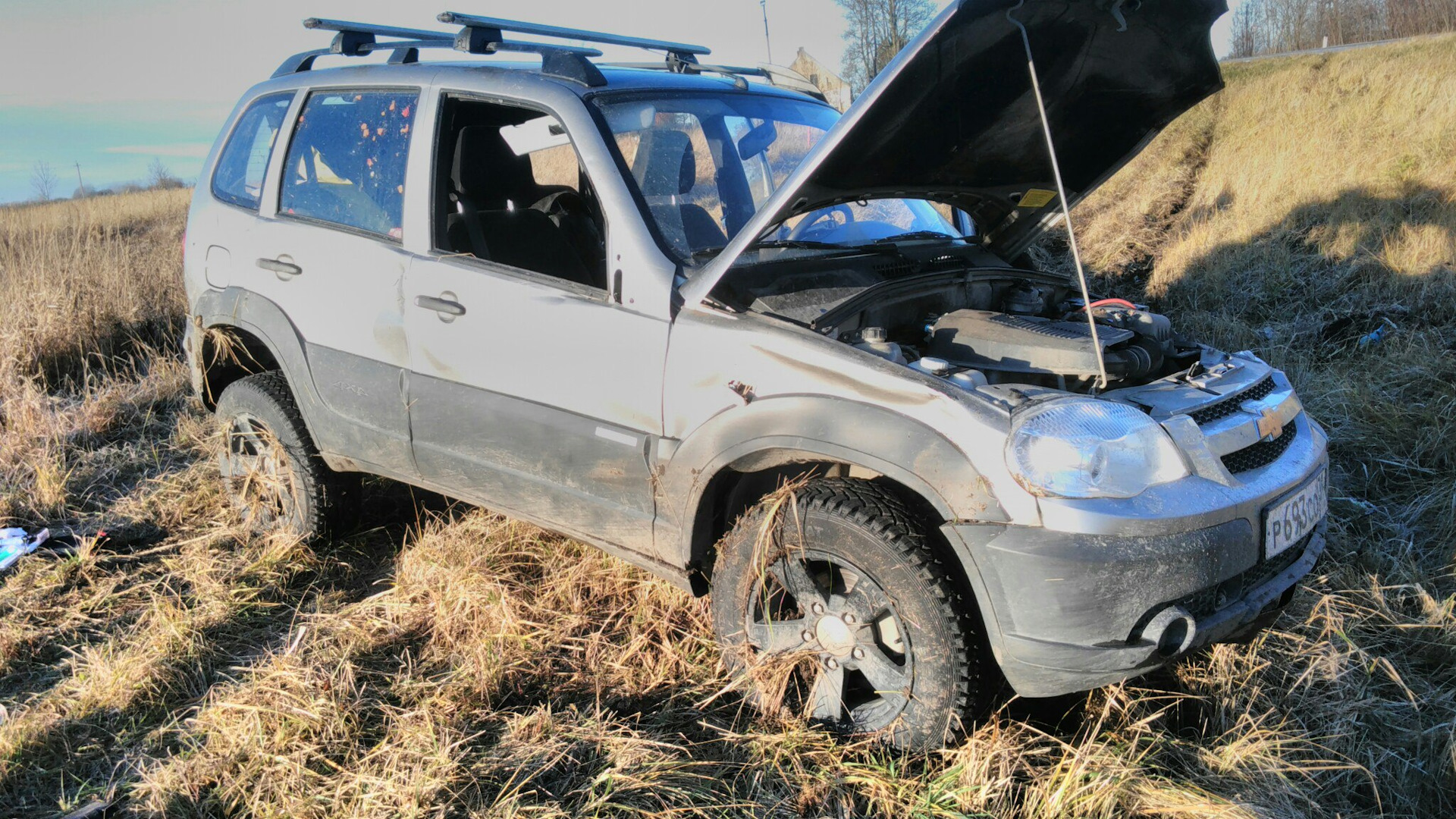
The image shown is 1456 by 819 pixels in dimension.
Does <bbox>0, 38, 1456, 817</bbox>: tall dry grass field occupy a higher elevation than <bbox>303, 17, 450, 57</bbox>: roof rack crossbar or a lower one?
lower

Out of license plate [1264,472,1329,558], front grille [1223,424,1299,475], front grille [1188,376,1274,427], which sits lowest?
license plate [1264,472,1329,558]

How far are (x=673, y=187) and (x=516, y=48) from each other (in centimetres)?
110

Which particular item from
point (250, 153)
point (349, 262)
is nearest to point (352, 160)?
point (349, 262)

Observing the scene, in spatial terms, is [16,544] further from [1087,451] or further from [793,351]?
[1087,451]

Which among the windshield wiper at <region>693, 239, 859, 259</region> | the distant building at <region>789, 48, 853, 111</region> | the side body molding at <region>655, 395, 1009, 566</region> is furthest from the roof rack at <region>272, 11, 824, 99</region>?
the distant building at <region>789, 48, 853, 111</region>

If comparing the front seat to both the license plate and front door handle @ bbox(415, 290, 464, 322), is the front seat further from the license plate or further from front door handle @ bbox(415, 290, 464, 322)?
the license plate

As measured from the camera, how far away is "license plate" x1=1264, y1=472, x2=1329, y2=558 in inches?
88.0

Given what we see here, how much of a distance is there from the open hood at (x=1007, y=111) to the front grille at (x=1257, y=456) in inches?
47.1

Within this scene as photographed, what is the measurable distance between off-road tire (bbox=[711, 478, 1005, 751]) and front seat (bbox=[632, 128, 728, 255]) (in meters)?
0.85

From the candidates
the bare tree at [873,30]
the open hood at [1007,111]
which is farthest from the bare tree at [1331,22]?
the open hood at [1007,111]

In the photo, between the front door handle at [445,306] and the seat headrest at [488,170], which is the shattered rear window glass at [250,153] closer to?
the seat headrest at [488,170]

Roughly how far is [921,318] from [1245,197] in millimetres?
7416

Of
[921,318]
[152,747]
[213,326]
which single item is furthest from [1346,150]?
[152,747]

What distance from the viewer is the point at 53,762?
260 cm
